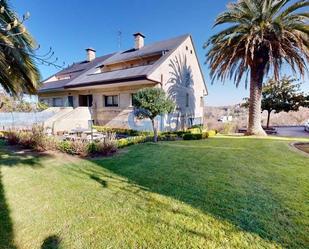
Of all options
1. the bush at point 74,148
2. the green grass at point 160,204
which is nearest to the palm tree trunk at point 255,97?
the green grass at point 160,204

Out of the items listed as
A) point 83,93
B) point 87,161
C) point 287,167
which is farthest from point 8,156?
point 83,93

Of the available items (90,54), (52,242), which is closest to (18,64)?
(52,242)

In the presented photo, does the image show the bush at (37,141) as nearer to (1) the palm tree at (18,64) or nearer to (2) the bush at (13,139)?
(2) the bush at (13,139)

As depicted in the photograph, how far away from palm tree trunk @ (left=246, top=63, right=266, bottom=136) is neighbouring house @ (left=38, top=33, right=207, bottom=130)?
20.8 feet

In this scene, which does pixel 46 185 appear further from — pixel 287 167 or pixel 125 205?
pixel 287 167

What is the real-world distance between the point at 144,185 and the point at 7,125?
2047cm

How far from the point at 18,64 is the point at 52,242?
4729mm

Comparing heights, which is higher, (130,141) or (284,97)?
(284,97)

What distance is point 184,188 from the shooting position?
4.49m

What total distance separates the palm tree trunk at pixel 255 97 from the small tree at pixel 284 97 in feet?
22.3

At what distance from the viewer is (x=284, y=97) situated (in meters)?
18.0

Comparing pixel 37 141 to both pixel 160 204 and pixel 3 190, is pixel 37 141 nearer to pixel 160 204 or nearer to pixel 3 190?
pixel 3 190

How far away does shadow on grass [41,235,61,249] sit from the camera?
9.35 feet

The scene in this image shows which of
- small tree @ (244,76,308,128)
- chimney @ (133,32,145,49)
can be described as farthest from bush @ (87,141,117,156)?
small tree @ (244,76,308,128)
